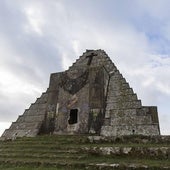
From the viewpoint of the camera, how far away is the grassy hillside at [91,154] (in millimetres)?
11211

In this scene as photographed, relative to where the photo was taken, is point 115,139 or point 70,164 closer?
point 70,164

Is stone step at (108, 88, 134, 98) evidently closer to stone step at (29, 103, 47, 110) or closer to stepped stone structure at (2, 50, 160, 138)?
stepped stone structure at (2, 50, 160, 138)

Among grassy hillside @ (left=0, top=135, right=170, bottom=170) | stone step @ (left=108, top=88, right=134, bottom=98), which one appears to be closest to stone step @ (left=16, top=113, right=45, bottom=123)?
grassy hillside @ (left=0, top=135, right=170, bottom=170)

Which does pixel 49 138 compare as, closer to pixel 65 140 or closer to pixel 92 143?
pixel 65 140

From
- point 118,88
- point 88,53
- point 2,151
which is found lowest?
point 2,151

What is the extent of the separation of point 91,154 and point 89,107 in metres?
6.43

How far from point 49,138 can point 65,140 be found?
1.76 metres

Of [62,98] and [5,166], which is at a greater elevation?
[62,98]

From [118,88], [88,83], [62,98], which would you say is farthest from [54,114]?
[118,88]

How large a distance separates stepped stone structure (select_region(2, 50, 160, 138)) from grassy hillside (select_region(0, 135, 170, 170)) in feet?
9.09

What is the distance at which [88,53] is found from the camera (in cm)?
2278

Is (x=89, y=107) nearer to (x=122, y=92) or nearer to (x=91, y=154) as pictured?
(x=122, y=92)

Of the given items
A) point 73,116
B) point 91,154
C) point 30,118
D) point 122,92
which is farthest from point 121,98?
point 30,118

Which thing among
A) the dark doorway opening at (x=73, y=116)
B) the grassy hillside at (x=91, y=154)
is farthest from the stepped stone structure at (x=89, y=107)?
the grassy hillside at (x=91, y=154)
